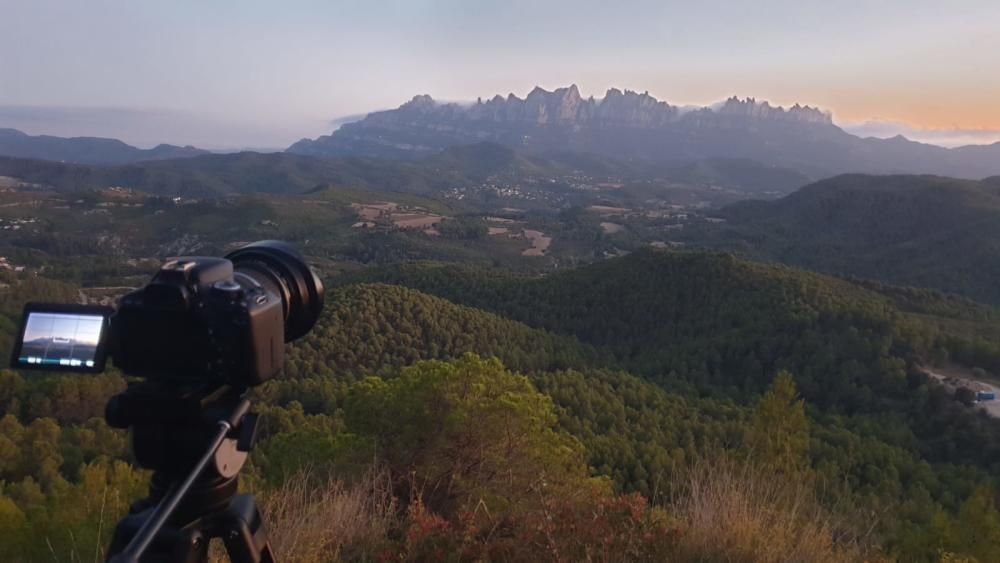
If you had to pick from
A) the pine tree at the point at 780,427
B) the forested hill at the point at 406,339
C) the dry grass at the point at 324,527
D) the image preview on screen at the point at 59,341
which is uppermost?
the image preview on screen at the point at 59,341

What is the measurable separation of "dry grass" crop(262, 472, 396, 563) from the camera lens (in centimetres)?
114

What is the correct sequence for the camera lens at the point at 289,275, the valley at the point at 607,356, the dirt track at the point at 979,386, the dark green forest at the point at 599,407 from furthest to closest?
the dirt track at the point at 979,386 → the valley at the point at 607,356 → the dark green forest at the point at 599,407 → the camera lens at the point at 289,275

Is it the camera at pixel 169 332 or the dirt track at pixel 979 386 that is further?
the dirt track at pixel 979 386

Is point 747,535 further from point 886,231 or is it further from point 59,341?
point 886,231

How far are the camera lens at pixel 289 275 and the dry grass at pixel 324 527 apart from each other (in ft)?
3.75

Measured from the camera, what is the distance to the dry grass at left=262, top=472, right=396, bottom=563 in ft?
8.18

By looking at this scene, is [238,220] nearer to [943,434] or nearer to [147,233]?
[147,233]

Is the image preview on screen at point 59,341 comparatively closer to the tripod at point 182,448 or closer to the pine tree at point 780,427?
the tripod at point 182,448

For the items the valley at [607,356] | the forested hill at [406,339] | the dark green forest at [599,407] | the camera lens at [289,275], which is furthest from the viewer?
the forested hill at [406,339]

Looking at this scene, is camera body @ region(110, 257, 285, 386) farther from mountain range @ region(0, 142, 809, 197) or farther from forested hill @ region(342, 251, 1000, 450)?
mountain range @ region(0, 142, 809, 197)

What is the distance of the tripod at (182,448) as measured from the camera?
138 cm

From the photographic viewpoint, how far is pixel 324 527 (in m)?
2.74

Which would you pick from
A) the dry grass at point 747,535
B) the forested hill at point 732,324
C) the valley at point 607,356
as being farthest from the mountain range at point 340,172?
the dry grass at point 747,535

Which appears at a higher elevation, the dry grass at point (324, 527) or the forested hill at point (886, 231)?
the dry grass at point (324, 527)
